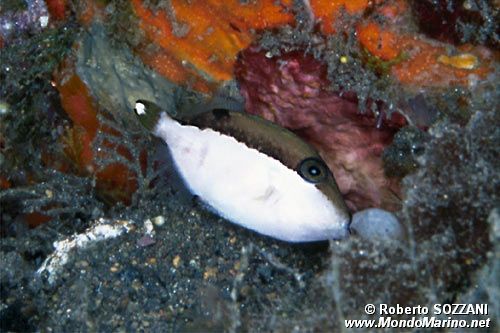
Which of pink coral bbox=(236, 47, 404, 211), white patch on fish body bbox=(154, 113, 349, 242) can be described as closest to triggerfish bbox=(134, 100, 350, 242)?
white patch on fish body bbox=(154, 113, 349, 242)

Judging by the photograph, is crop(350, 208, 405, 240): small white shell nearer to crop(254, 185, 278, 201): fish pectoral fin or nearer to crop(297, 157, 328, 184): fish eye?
crop(297, 157, 328, 184): fish eye

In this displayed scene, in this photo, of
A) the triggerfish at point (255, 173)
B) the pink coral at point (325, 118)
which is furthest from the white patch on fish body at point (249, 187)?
the pink coral at point (325, 118)

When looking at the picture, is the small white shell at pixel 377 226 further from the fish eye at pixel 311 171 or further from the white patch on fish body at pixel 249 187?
the fish eye at pixel 311 171

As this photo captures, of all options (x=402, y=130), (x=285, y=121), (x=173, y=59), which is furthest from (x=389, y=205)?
(x=173, y=59)

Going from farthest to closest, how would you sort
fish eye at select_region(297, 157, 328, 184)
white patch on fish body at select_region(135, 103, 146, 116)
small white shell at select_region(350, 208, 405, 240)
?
white patch on fish body at select_region(135, 103, 146, 116) → fish eye at select_region(297, 157, 328, 184) → small white shell at select_region(350, 208, 405, 240)

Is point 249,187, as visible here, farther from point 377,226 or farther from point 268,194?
point 377,226

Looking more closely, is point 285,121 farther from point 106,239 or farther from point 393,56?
point 106,239

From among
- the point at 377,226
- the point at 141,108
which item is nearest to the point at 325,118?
the point at 377,226
